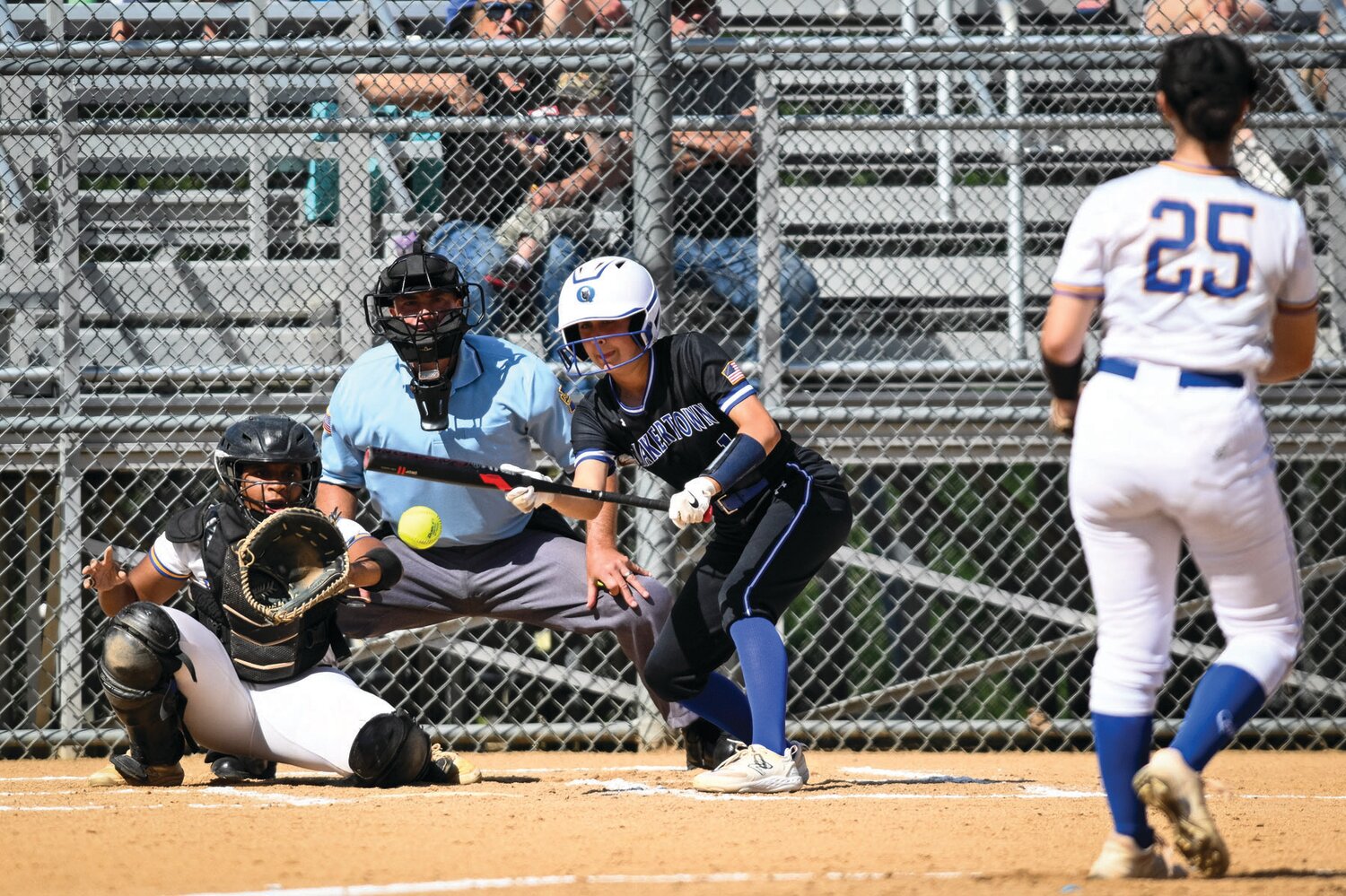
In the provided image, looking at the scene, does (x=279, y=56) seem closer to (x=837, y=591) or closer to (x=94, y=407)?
(x=94, y=407)

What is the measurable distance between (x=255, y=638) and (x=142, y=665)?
0.42 meters

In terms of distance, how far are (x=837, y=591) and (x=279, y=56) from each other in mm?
3464

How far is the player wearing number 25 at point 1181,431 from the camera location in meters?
2.75

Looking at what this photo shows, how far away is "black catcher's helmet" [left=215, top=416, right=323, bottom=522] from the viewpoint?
177 inches

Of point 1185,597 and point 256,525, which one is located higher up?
point 256,525

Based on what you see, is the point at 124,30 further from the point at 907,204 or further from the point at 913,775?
the point at 913,775

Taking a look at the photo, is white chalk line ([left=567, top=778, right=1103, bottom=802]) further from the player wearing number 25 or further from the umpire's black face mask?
the player wearing number 25

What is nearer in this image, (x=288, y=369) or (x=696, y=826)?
(x=696, y=826)

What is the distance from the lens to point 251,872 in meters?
2.99

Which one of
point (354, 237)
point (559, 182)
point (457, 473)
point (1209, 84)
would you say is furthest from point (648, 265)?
point (1209, 84)

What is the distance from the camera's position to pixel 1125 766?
2.88 meters

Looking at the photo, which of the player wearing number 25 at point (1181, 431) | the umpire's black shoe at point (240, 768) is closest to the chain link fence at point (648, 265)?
the umpire's black shoe at point (240, 768)

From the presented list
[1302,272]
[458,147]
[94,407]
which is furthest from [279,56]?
[1302,272]

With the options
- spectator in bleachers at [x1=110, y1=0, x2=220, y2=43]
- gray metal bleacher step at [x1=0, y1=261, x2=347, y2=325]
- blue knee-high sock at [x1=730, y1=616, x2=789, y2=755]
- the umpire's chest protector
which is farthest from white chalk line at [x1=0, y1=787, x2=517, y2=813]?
spectator in bleachers at [x1=110, y1=0, x2=220, y2=43]
